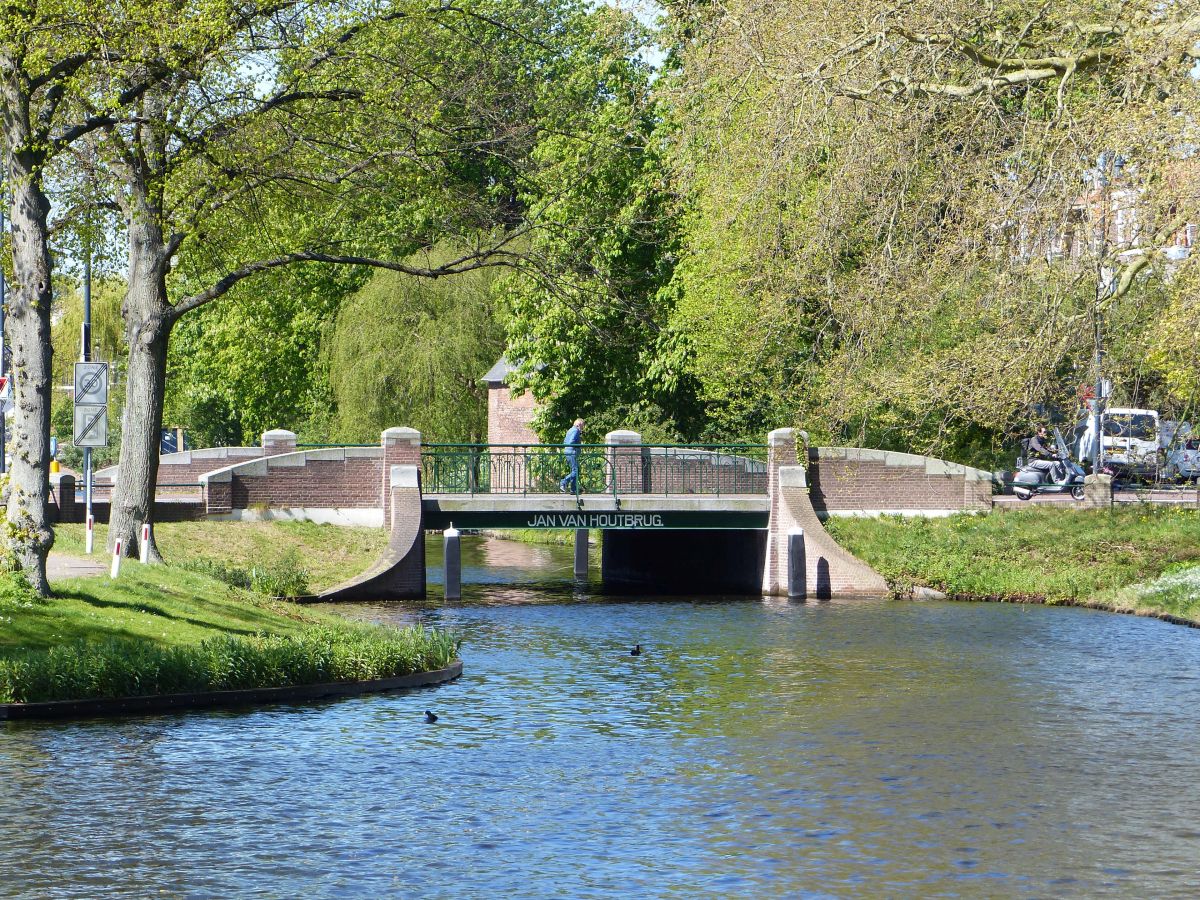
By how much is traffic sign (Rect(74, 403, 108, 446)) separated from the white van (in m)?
14.6

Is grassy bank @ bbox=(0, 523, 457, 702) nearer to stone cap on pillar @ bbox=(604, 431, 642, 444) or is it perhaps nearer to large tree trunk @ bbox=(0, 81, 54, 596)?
large tree trunk @ bbox=(0, 81, 54, 596)

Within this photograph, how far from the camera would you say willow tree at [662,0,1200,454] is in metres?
19.8

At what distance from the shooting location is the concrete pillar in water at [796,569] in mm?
32594

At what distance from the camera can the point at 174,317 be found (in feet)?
85.1

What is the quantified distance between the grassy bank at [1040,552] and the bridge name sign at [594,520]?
4.19 metres

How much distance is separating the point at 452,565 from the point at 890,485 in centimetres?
989

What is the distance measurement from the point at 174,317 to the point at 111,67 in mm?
6891

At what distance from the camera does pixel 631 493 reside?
34.7 metres

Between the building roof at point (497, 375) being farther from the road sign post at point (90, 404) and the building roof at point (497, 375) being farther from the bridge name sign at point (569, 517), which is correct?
the road sign post at point (90, 404)

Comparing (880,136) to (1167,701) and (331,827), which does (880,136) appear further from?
(331,827)

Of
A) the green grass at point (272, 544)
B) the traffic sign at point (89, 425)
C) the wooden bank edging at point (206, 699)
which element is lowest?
the wooden bank edging at point (206, 699)

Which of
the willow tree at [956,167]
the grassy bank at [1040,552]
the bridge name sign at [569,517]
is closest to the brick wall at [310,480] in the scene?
the bridge name sign at [569,517]

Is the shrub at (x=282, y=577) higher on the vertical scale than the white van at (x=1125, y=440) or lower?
lower

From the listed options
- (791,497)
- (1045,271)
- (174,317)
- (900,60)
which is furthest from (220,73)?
(791,497)
